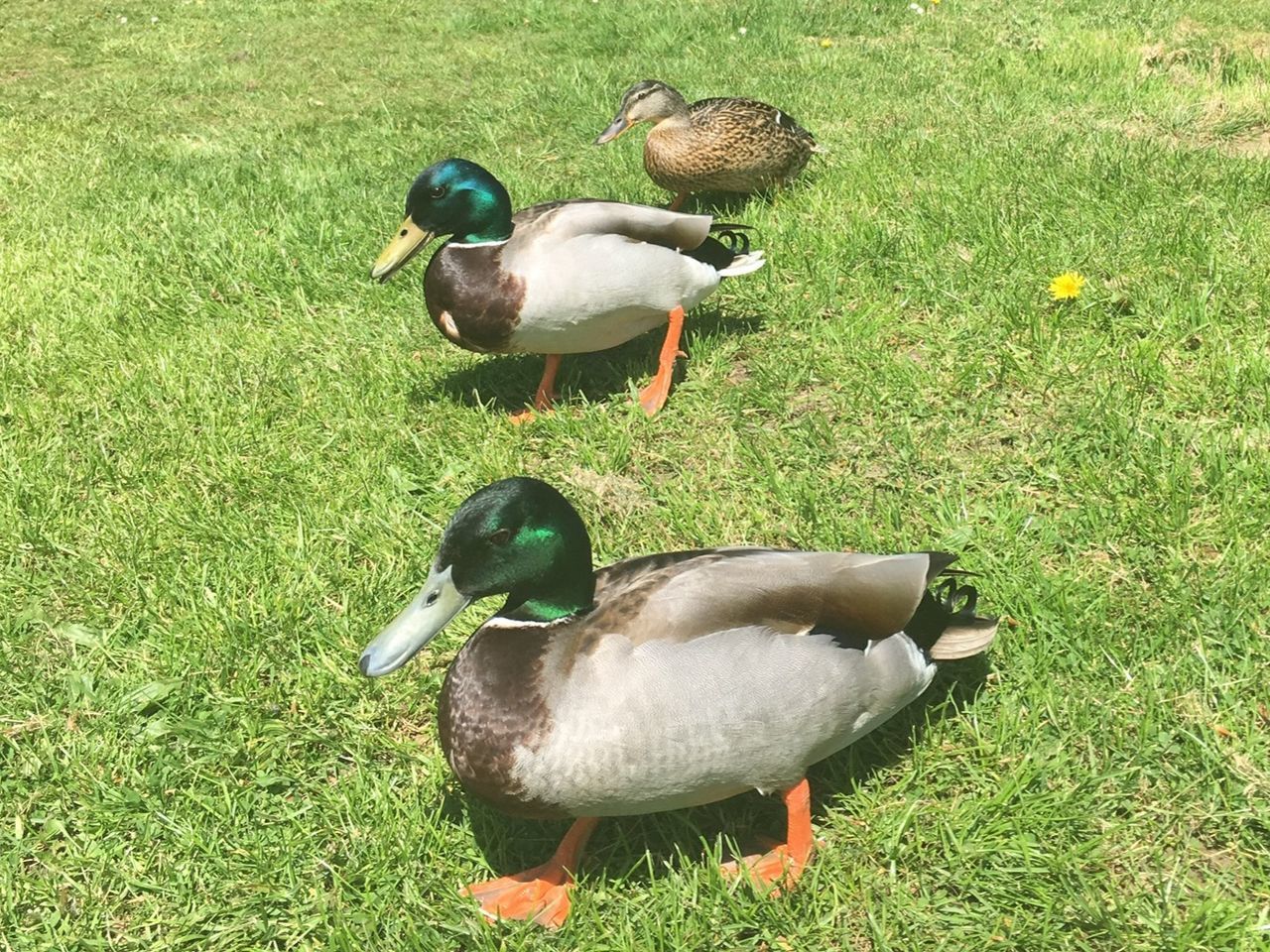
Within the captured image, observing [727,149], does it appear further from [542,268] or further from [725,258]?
[542,268]

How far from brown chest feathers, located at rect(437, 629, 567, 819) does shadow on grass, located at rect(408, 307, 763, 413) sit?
5.98ft

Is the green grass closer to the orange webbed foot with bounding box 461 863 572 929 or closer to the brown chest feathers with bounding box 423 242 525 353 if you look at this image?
the orange webbed foot with bounding box 461 863 572 929

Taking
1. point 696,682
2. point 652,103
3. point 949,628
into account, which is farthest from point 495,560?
point 652,103

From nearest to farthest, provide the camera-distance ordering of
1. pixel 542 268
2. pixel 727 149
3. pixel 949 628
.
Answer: pixel 949 628 < pixel 542 268 < pixel 727 149

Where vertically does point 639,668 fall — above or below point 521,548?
below

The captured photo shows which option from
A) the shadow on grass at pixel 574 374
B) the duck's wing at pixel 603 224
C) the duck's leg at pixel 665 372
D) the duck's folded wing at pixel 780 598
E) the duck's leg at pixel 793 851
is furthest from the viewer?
the shadow on grass at pixel 574 374

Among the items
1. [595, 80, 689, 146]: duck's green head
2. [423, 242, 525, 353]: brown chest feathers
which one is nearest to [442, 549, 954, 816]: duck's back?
[423, 242, 525, 353]: brown chest feathers

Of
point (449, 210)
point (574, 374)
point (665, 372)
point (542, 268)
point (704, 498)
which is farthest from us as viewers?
point (574, 374)

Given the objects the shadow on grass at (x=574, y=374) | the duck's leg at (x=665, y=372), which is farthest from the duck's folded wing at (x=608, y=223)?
the shadow on grass at (x=574, y=374)

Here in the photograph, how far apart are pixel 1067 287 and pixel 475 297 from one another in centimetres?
205

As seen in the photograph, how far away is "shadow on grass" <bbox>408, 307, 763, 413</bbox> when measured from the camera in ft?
12.4

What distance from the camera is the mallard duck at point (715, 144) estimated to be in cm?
489

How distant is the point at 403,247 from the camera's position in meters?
3.43

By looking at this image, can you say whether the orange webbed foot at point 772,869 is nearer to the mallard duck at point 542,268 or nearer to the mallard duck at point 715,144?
the mallard duck at point 542,268
